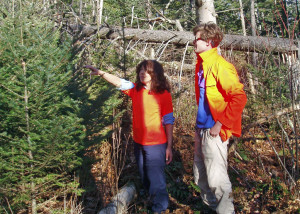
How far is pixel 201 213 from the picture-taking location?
3.75 m

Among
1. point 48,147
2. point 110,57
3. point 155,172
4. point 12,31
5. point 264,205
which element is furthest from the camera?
point 110,57

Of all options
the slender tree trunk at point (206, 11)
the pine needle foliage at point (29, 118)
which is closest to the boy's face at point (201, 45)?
the pine needle foliage at point (29, 118)

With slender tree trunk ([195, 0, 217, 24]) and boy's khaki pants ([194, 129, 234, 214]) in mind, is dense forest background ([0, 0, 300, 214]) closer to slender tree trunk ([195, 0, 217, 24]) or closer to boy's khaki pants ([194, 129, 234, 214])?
slender tree trunk ([195, 0, 217, 24])

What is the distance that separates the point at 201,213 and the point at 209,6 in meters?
3.62

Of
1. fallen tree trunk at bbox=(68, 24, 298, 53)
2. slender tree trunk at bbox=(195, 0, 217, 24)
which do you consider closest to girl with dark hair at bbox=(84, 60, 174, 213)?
slender tree trunk at bbox=(195, 0, 217, 24)

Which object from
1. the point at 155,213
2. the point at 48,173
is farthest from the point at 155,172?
the point at 48,173

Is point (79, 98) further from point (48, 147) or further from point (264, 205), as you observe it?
point (264, 205)

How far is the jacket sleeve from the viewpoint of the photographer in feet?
8.52

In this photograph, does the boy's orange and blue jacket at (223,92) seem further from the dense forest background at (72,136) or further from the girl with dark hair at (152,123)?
the dense forest background at (72,136)

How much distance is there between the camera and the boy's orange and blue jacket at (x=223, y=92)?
261cm

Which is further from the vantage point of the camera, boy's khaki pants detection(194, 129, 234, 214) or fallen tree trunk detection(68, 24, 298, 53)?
fallen tree trunk detection(68, 24, 298, 53)

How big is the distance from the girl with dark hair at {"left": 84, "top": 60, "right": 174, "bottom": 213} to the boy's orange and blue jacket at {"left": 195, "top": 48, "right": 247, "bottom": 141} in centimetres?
72

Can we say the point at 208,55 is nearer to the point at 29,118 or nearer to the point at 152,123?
the point at 152,123

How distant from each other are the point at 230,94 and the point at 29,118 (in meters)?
1.93
